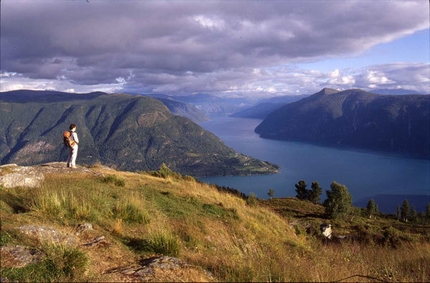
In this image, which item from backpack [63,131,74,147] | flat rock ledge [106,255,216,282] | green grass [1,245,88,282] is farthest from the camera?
backpack [63,131,74,147]

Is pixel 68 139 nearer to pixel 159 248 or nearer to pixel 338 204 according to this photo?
pixel 159 248

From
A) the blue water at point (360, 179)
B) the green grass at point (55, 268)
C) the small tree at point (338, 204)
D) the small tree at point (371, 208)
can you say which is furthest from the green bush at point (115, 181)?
the blue water at point (360, 179)

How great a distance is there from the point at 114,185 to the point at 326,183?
440 ft

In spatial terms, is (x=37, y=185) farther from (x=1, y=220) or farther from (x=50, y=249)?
(x=50, y=249)

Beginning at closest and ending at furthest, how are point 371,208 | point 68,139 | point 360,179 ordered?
point 68,139 → point 371,208 → point 360,179

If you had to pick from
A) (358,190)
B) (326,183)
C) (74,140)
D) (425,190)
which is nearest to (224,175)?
(326,183)

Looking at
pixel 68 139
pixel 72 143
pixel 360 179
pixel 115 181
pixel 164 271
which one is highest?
pixel 68 139

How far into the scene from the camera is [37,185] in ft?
32.8

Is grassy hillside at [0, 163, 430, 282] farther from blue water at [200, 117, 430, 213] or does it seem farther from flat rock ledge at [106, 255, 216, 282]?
blue water at [200, 117, 430, 213]

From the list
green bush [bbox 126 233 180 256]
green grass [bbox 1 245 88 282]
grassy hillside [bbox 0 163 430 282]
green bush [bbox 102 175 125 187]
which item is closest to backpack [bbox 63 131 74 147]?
green bush [bbox 102 175 125 187]

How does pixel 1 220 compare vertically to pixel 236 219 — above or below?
above

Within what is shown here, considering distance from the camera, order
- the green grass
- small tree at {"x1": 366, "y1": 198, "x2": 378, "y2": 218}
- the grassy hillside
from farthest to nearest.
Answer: small tree at {"x1": 366, "y1": 198, "x2": 378, "y2": 218} → the grassy hillside → the green grass

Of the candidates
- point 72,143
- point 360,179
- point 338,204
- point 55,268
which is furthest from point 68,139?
point 360,179

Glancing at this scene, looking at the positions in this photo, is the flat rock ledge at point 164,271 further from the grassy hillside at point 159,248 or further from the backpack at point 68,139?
the backpack at point 68,139
